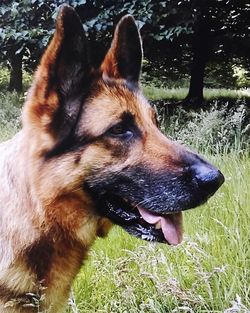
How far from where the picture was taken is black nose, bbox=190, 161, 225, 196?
2191mm

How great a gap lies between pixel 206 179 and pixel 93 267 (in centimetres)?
118

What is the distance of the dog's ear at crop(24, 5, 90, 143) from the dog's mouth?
338 millimetres

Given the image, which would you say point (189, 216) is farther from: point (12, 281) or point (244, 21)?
point (244, 21)

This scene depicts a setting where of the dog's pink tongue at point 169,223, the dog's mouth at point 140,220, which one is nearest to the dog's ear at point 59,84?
the dog's mouth at point 140,220

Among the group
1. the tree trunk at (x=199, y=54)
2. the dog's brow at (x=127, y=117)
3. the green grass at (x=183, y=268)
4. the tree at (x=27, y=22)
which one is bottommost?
the tree trunk at (x=199, y=54)

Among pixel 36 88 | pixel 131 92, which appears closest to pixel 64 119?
pixel 36 88

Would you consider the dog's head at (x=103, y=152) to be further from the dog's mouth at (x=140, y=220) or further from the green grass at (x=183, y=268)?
the green grass at (x=183, y=268)

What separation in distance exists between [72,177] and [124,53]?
0.64 metres

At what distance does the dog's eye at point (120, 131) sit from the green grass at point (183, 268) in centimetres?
57

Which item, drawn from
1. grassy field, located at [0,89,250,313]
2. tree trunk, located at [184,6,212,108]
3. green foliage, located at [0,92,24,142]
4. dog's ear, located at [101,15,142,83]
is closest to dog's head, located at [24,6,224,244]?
dog's ear, located at [101,15,142,83]

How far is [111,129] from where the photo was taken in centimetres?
230

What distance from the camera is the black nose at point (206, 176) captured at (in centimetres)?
219

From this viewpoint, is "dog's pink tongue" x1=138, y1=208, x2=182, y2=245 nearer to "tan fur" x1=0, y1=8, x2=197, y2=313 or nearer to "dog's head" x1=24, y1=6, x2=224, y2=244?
"dog's head" x1=24, y1=6, x2=224, y2=244

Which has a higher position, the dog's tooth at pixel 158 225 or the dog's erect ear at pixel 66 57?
the dog's erect ear at pixel 66 57
